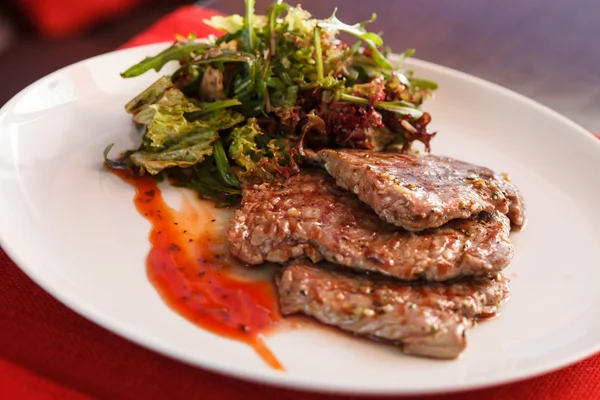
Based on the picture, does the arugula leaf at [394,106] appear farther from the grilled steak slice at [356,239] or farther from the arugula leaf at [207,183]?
the arugula leaf at [207,183]

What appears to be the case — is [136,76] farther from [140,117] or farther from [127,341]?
[127,341]

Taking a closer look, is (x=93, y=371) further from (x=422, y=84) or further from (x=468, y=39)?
(x=468, y=39)

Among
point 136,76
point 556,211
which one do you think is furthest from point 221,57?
point 556,211

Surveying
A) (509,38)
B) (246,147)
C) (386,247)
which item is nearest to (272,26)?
(246,147)

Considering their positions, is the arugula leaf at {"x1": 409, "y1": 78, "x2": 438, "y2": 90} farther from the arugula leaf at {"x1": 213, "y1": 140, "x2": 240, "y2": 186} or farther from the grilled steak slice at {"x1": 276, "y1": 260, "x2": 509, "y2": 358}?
the grilled steak slice at {"x1": 276, "y1": 260, "x2": 509, "y2": 358}

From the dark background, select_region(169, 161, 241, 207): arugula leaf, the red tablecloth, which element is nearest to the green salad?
select_region(169, 161, 241, 207): arugula leaf

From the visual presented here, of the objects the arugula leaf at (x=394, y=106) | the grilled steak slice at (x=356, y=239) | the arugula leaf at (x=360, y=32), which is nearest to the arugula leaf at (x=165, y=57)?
the arugula leaf at (x=360, y=32)
